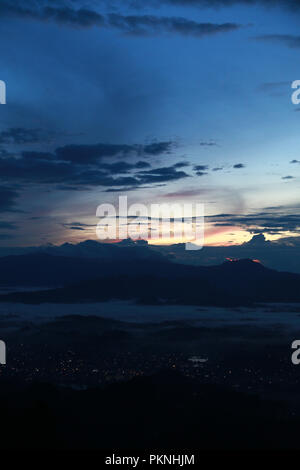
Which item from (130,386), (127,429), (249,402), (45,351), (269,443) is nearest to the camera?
(269,443)

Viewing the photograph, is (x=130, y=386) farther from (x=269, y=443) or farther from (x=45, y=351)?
(x=45, y=351)

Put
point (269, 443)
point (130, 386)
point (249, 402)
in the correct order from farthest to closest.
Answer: point (130, 386)
point (249, 402)
point (269, 443)

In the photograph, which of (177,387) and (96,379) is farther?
(96,379)

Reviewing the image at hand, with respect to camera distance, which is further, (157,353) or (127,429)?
(157,353)
